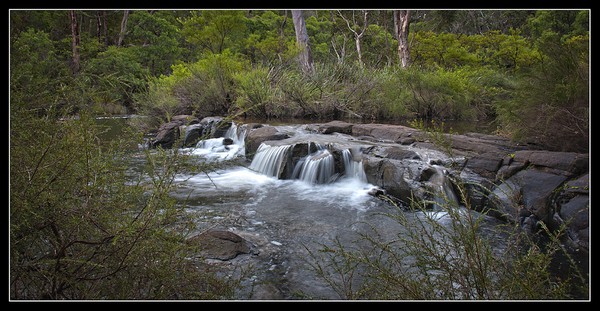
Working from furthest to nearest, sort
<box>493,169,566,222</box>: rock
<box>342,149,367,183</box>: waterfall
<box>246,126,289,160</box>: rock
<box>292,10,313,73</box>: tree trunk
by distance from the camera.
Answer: <box>292,10,313,73</box>: tree trunk, <box>246,126,289,160</box>: rock, <box>342,149,367,183</box>: waterfall, <box>493,169,566,222</box>: rock

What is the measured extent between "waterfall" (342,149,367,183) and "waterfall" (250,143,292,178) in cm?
120

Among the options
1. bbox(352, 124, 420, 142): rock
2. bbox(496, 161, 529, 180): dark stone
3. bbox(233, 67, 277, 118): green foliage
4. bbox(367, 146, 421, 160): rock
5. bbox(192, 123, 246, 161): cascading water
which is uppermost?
bbox(233, 67, 277, 118): green foliage

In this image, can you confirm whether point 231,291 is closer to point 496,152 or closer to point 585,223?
point 585,223

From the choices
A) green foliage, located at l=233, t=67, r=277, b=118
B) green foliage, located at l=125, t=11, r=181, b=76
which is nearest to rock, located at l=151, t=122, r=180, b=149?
green foliage, located at l=233, t=67, r=277, b=118

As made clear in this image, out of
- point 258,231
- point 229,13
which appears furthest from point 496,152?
point 229,13

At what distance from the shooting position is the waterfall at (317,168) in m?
7.72

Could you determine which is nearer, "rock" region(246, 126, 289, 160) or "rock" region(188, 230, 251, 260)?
"rock" region(188, 230, 251, 260)

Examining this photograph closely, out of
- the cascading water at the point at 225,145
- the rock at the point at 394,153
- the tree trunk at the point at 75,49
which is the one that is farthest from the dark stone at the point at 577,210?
the cascading water at the point at 225,145

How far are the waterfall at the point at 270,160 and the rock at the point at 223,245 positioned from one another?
3.60m

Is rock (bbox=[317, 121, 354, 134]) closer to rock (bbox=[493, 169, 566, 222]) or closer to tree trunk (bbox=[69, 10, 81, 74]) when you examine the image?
rock (bbox=[493, 169, 566, 222])

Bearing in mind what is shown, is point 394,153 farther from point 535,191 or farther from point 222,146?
point 222,146

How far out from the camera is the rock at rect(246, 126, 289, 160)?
968 cm

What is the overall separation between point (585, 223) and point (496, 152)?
2468 mm
